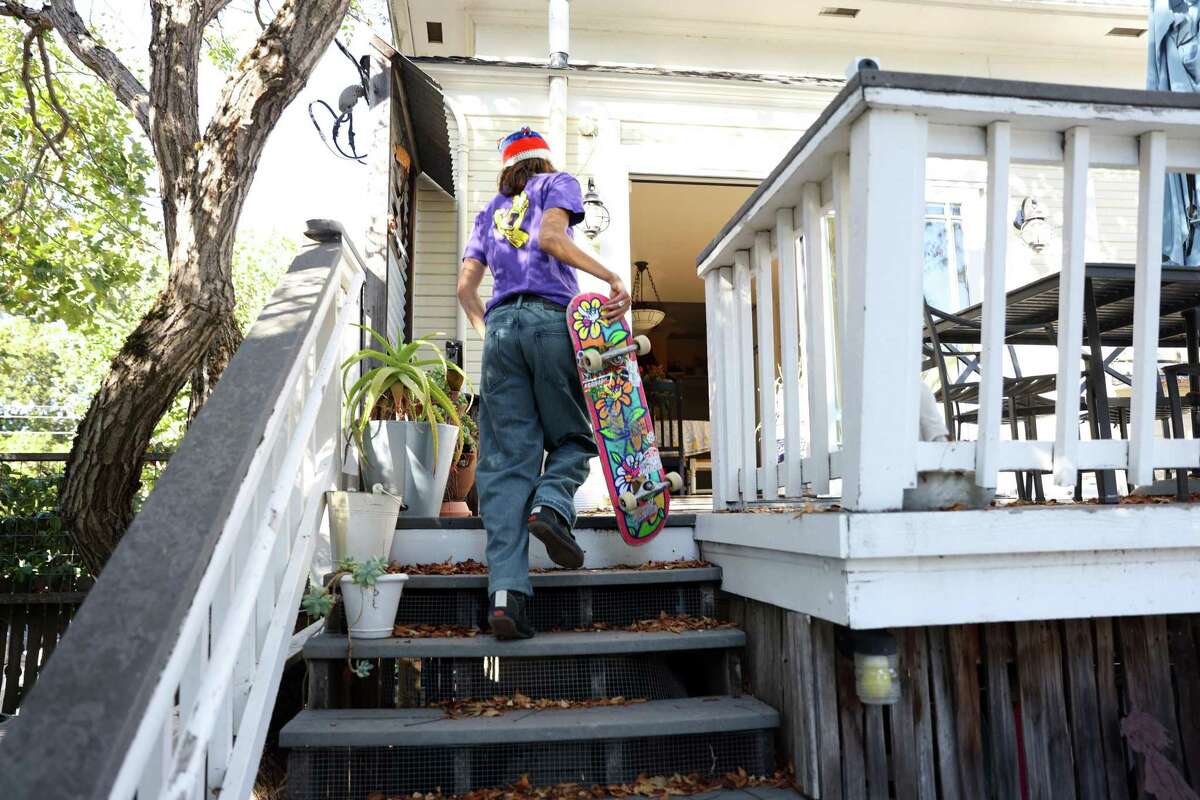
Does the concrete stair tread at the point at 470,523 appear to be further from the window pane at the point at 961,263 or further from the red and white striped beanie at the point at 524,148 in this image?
the window pane at the point at 961,263

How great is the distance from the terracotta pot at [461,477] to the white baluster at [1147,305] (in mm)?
2822

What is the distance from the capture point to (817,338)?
228 centimetres

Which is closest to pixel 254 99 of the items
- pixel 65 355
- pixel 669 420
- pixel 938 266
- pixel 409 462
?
pixel 409 462

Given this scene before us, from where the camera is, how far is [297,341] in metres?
1.92

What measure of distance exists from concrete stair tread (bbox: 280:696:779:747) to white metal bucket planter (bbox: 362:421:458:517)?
3.76ft

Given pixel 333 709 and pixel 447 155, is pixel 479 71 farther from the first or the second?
pixel 333 709

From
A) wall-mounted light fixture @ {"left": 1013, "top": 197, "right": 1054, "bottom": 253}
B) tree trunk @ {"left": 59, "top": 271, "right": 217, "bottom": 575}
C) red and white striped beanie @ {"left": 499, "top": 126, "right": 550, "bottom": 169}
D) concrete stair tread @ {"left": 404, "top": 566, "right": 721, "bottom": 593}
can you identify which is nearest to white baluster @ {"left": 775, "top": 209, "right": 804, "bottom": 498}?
concrete stair tread @ {"left": 404, "top": 566, "right": 721, "bottom": 593}

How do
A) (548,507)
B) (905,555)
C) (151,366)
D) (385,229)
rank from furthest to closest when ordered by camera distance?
(385,229)
(151,366)
(548,507)
(905,555)

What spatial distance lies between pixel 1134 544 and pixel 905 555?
0.58m

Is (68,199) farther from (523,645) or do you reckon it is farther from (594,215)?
(523,645)

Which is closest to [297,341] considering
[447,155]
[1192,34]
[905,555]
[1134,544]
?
[905,555]

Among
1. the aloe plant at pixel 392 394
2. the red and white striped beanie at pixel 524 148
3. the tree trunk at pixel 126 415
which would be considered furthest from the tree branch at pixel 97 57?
the red and white striped beanie at pixel 524 148

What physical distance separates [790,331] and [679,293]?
841 centimetres

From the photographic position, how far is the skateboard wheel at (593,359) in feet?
8.95
